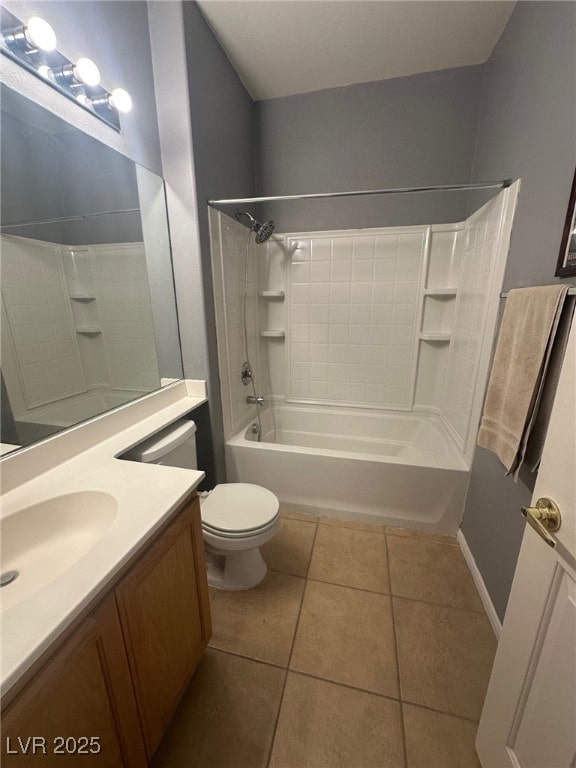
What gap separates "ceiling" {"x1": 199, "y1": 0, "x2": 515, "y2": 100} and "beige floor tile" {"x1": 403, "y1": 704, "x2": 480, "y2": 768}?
2.95 metres

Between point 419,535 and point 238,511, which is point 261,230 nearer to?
point 238,511

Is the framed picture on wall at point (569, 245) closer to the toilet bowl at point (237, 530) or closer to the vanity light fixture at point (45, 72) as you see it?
the toilet bowl at point (237, 530)

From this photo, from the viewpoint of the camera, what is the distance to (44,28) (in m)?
0.92

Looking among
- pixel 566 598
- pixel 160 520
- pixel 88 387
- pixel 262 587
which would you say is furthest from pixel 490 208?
pixel 262 587

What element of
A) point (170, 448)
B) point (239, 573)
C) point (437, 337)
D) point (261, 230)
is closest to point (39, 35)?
point (261, 230)

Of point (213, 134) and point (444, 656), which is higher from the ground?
point (213, 134)

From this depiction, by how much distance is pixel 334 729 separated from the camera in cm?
101

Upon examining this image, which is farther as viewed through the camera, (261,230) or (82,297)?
(261,230)

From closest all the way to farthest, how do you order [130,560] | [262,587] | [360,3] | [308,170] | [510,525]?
[130,560]
[510,525]
[360,3]
[262,587]
[308,170]

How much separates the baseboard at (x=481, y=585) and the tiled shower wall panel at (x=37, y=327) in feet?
6.73

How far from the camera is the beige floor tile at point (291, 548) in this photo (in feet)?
5.35

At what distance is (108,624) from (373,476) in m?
1.48

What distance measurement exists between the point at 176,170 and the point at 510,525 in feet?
7.38

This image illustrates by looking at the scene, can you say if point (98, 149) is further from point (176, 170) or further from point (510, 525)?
point (510, 525)
